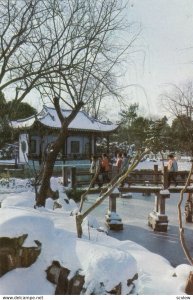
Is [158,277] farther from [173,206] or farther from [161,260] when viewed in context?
[173,206]

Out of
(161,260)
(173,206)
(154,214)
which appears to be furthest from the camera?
(173,206)

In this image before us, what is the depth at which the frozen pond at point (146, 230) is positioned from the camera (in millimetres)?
10891

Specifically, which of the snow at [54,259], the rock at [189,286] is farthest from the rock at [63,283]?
the rock at [189,286]

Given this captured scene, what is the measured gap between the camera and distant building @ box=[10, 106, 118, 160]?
80.7 feet

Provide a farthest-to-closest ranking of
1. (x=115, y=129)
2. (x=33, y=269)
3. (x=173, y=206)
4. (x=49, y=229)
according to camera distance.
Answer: (x=115, y=129) < (x=173, y=206) < (x=49, y=229) < (x=33, y=269)

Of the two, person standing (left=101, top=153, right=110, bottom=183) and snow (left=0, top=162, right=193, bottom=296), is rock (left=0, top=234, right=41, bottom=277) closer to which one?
snow (left=0, top=162, right=193, bottom=296)

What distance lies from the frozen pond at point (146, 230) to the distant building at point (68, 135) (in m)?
7.16

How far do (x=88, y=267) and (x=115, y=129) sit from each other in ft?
75.9

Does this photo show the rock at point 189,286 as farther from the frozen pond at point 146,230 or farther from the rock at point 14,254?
the frozen pond at point 146,230

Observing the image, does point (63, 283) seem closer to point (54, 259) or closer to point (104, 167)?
point (54, 259)

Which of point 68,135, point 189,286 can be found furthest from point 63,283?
point 68,135

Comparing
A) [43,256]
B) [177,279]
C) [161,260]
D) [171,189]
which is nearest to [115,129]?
[171,189]

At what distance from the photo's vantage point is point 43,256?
4773mm

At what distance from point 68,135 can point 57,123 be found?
50.9 inches
